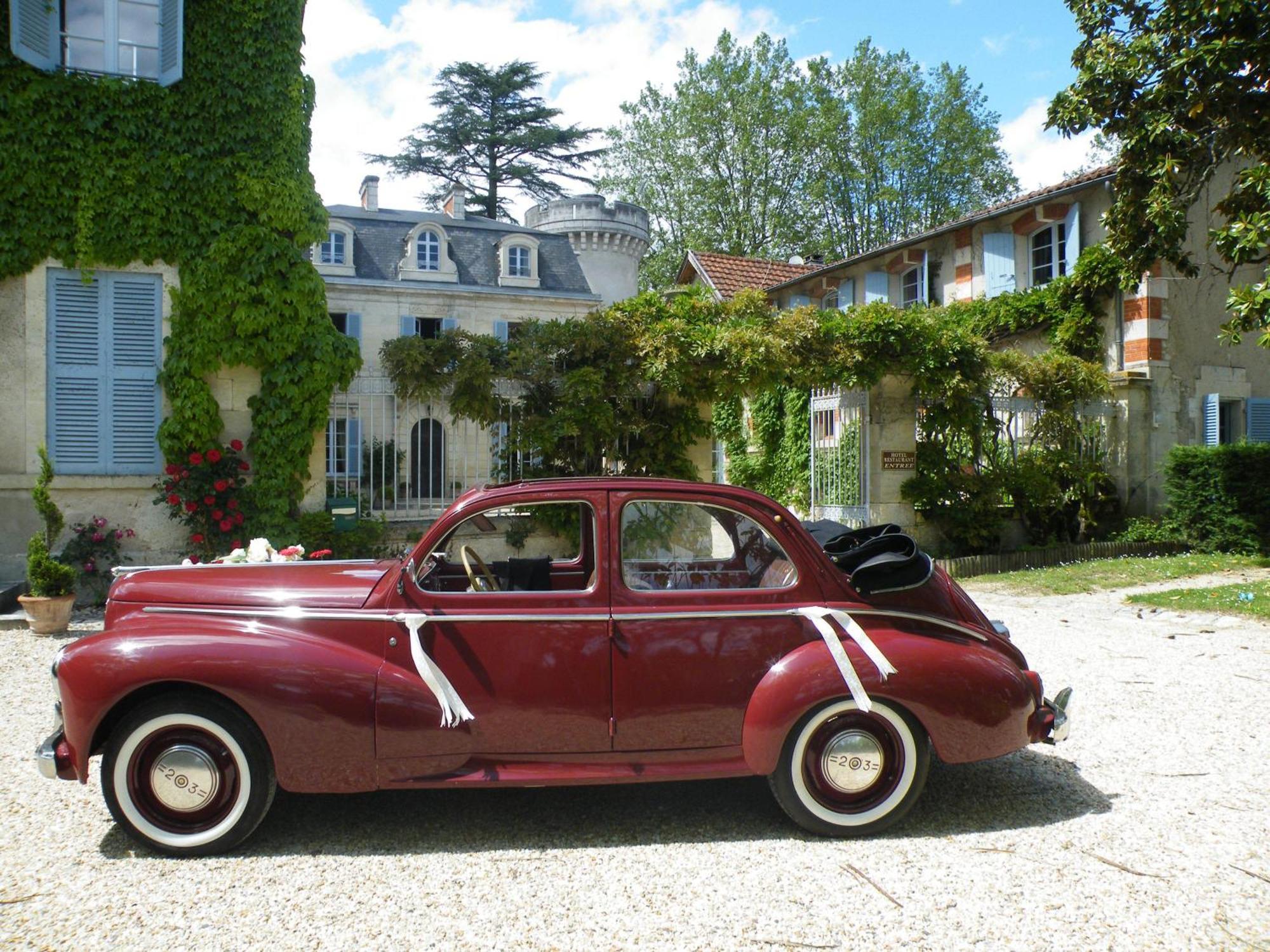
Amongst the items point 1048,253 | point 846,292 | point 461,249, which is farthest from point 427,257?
point 1048,253

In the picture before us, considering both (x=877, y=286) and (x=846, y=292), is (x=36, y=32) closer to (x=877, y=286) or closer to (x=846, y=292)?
(x=877, y=286)

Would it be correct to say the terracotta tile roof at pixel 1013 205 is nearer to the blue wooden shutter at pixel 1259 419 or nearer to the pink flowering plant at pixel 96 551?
the blue wooden shutter at pixel 1259 419

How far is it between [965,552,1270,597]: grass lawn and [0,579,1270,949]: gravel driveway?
6144 millimetres

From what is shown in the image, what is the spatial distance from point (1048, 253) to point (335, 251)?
797 inches

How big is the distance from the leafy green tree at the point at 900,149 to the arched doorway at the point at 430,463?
103 ft

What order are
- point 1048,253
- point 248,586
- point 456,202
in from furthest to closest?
point 456,202 < point 1048,253 < point 248,586

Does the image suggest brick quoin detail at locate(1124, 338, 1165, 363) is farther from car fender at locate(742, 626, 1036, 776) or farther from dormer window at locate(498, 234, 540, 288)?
dormer window at locate(498, 234, 540, 288)

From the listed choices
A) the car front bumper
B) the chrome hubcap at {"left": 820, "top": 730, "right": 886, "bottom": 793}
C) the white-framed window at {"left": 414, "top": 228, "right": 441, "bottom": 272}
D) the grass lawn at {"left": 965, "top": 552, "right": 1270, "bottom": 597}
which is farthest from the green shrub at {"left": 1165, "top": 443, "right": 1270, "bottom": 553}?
the white-framed window at {"left": 414, "top": 228, "right": 441, "bottom": 272}

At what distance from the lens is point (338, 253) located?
27078 millimetres

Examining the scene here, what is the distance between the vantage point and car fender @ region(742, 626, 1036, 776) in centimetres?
361

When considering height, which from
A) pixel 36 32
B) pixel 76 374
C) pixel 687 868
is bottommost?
pixel 687 868

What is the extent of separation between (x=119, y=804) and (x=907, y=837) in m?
3.19

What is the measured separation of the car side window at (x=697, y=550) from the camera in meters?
3.81

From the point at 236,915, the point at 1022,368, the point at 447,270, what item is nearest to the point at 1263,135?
the point at 1022,368
